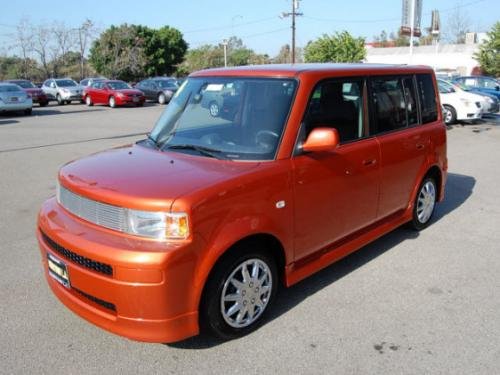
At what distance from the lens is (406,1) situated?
30312mm

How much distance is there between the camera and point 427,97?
5258mm

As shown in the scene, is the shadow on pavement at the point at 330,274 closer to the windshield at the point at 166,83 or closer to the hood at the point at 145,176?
the hood at the point at 145,176

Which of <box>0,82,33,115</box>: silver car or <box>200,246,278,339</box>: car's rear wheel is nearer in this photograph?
<box>200,246,278,339</box>: car's rear wheel

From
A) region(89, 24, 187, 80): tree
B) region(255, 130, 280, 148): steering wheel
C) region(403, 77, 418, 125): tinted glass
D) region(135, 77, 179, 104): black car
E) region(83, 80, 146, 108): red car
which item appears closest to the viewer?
region(255, 130, 280, 148): steering wheel

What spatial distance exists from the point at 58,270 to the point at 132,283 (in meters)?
0.78

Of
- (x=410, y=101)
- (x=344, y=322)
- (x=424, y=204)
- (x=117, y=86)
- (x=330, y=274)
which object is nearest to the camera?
(x=344, y=322)

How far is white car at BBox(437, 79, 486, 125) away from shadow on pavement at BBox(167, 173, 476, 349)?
11033 millimetres

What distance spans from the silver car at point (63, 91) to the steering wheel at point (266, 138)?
2886cm

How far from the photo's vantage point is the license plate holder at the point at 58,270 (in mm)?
3098

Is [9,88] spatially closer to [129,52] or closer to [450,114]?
[450,114]

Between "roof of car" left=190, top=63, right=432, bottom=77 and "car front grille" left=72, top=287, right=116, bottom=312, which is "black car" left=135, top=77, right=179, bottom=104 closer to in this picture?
"roof of car" left=190, top=63, right=432, bottom=77

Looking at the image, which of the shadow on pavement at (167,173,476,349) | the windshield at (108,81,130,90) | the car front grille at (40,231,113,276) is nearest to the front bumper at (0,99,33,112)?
the windshield at (108,81,130,90)

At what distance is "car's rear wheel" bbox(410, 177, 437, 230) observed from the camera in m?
5.30

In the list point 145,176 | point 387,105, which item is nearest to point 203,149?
point 145,176
